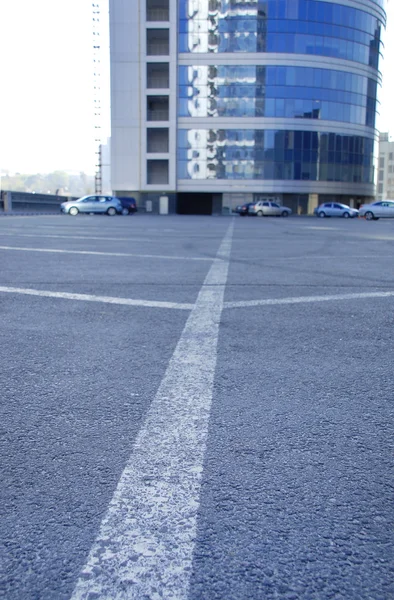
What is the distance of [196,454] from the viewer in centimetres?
194

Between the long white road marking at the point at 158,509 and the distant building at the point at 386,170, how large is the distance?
5562 inches

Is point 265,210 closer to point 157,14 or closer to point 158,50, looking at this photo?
point 158,50

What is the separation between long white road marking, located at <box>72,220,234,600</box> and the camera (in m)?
1.29

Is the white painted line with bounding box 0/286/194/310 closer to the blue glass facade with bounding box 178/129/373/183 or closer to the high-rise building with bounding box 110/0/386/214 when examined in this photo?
the high-rise building with bounding box 110/0/386/214

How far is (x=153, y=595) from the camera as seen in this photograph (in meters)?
1.25

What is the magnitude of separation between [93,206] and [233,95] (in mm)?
22182

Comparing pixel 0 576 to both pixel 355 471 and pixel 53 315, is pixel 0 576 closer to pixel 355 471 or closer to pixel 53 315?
pixel 355 471

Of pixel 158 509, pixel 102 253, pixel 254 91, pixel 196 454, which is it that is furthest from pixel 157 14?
pixel 158 509

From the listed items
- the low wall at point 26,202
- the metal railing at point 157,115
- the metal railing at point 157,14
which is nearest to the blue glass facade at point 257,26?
the metal railing at point 157,14

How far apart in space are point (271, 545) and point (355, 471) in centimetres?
54

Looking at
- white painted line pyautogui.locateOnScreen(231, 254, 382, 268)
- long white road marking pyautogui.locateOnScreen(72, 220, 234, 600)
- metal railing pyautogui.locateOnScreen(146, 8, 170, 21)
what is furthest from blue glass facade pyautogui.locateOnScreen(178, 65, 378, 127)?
long white road marking pyautogui.locateOnScreen(72, 220, 234, 600)

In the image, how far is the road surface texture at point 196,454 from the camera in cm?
134

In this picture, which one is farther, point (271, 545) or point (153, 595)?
point (271, 545)

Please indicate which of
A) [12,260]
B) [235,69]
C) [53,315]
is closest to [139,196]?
[235,69]
